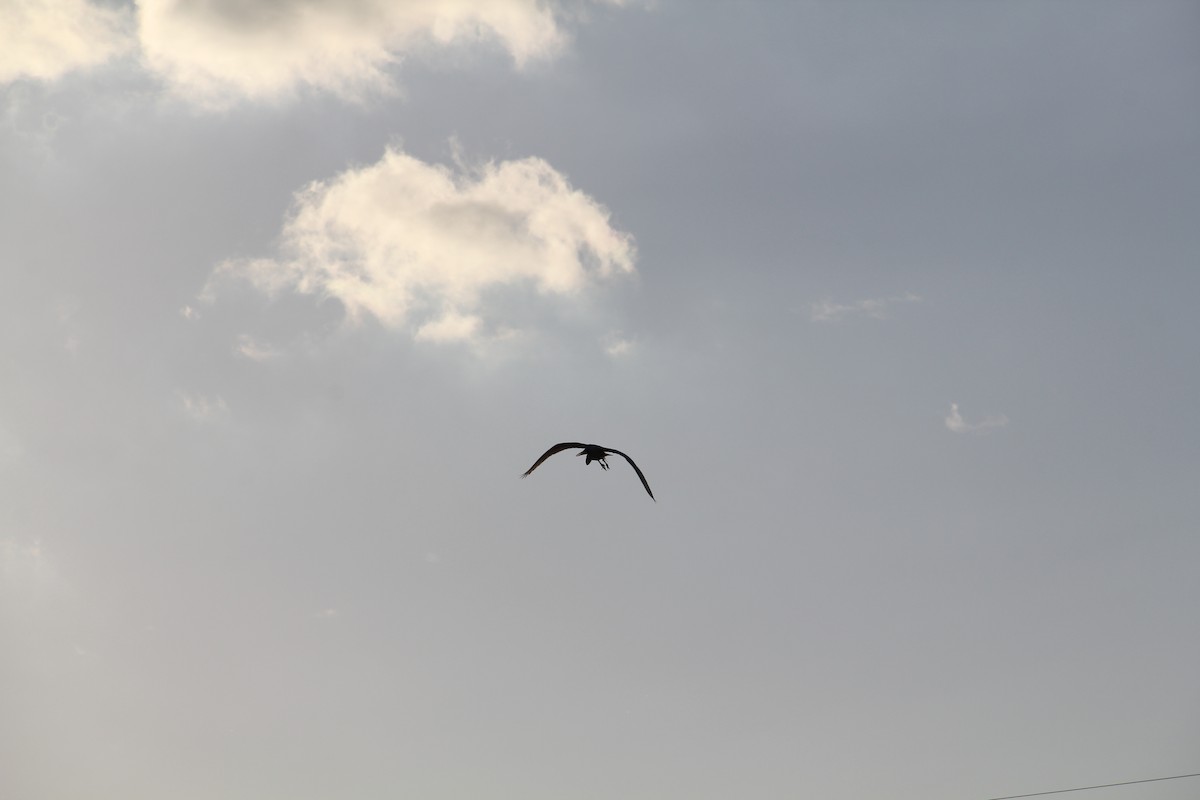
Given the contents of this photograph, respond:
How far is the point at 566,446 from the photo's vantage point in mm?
52406

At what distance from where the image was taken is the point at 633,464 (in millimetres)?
49812

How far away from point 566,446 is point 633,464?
4.22 metres
